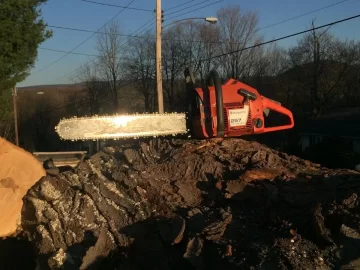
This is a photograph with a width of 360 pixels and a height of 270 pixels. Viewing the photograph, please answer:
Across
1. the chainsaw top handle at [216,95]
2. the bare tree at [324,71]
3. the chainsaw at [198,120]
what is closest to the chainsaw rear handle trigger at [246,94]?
the chainsaw at [198,120]

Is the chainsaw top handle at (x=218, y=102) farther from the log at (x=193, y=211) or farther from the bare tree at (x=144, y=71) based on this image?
the bare tree at (x=144, y=71)

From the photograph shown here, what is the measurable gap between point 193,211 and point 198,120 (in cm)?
165

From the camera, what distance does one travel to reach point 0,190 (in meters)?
5.23

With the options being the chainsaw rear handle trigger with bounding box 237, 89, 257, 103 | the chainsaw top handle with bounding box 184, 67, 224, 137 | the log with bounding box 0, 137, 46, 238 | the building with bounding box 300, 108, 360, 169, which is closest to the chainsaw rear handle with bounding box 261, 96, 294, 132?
the chainsaw rear handle trigger with bounding box 237, 89, 257, 103

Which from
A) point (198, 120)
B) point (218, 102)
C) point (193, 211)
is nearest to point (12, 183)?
point (193, 211)

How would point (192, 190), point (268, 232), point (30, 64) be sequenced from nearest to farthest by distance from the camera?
point (268, 232) < point (192, 190) < point (30, 64)

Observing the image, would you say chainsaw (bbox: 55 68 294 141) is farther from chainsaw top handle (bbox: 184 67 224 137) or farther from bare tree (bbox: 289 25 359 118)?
bare tree (bbox: 289 25 359 118)

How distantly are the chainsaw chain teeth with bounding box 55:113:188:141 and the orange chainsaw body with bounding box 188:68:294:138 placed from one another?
0.88 ft

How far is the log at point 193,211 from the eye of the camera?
372cm

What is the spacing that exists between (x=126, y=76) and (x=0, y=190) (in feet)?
152

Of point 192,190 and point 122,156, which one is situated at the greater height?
point 122,156

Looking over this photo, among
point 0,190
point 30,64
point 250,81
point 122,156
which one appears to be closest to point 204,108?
point 122,156

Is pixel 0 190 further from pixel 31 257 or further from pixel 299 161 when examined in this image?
pixel 299 161

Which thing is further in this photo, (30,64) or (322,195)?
(30,64)
